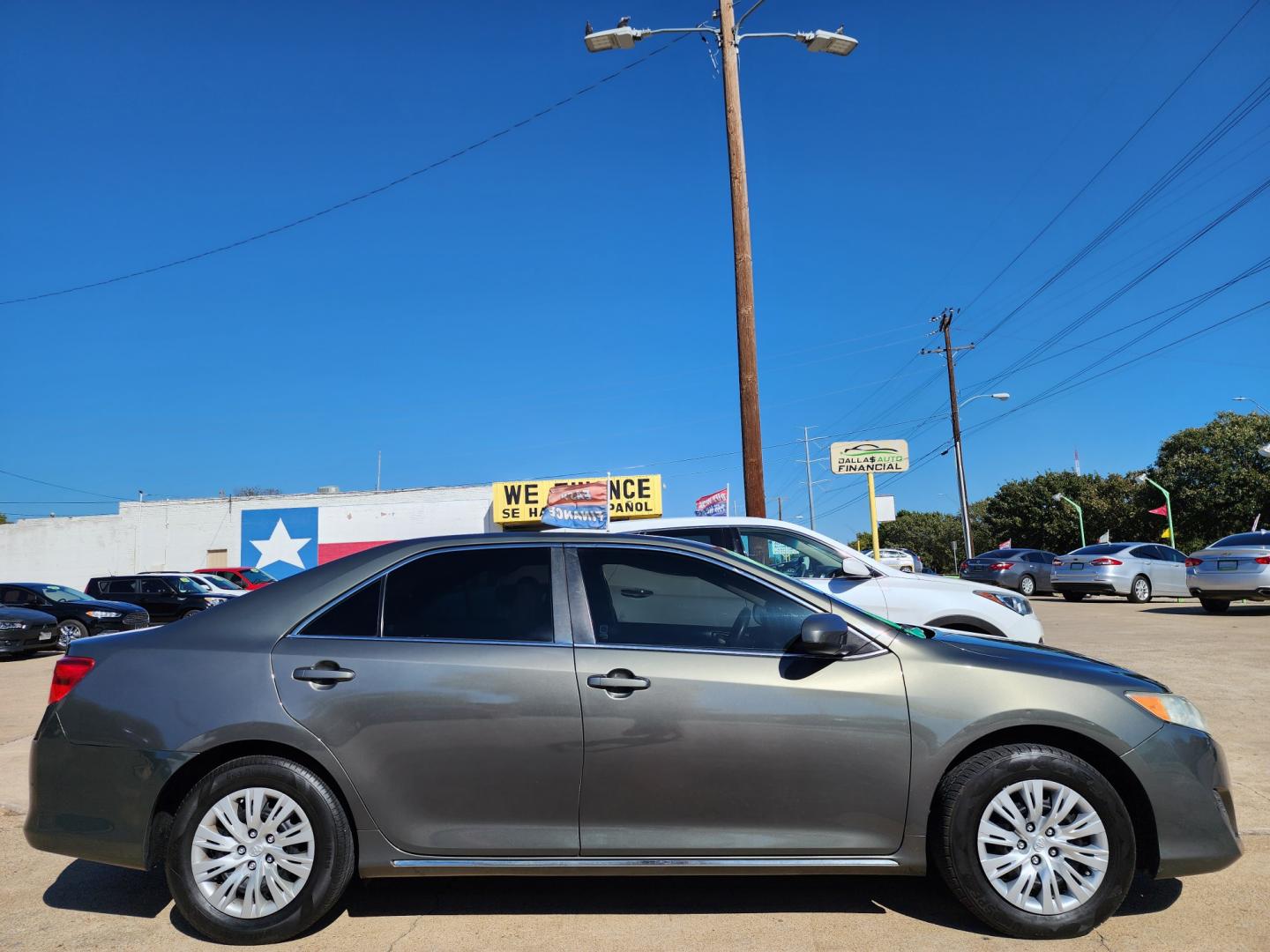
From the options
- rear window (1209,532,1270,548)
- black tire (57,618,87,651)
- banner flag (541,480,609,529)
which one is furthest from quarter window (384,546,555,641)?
black tire (57,618,87,651)

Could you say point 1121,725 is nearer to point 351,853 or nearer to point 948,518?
point 351,853

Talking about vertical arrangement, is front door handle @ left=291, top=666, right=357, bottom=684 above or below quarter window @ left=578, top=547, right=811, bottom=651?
below

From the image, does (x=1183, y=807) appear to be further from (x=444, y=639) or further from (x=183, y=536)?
(x=183, y=536)

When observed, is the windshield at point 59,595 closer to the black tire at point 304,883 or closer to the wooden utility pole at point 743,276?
the wooden utility pole at point 743,276

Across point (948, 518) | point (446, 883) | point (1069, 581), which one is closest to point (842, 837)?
point (446, 883)

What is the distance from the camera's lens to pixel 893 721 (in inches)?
142

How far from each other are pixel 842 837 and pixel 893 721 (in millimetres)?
493

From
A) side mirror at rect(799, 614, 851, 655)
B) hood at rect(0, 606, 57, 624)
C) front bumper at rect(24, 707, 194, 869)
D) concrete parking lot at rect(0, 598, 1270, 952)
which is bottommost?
concrete parking lot at rect(0, 598, 1270, 952)

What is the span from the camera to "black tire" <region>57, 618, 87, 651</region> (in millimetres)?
16703

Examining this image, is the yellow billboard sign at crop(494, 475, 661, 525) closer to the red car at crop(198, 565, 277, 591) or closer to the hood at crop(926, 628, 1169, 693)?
the red car at crop(198, 565, 277, 591)

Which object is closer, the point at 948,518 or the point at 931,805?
the point at 931,805

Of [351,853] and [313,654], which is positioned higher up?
[313,654]

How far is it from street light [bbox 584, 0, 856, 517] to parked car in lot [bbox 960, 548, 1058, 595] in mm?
17887

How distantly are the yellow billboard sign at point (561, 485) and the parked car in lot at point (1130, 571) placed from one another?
1595cm
